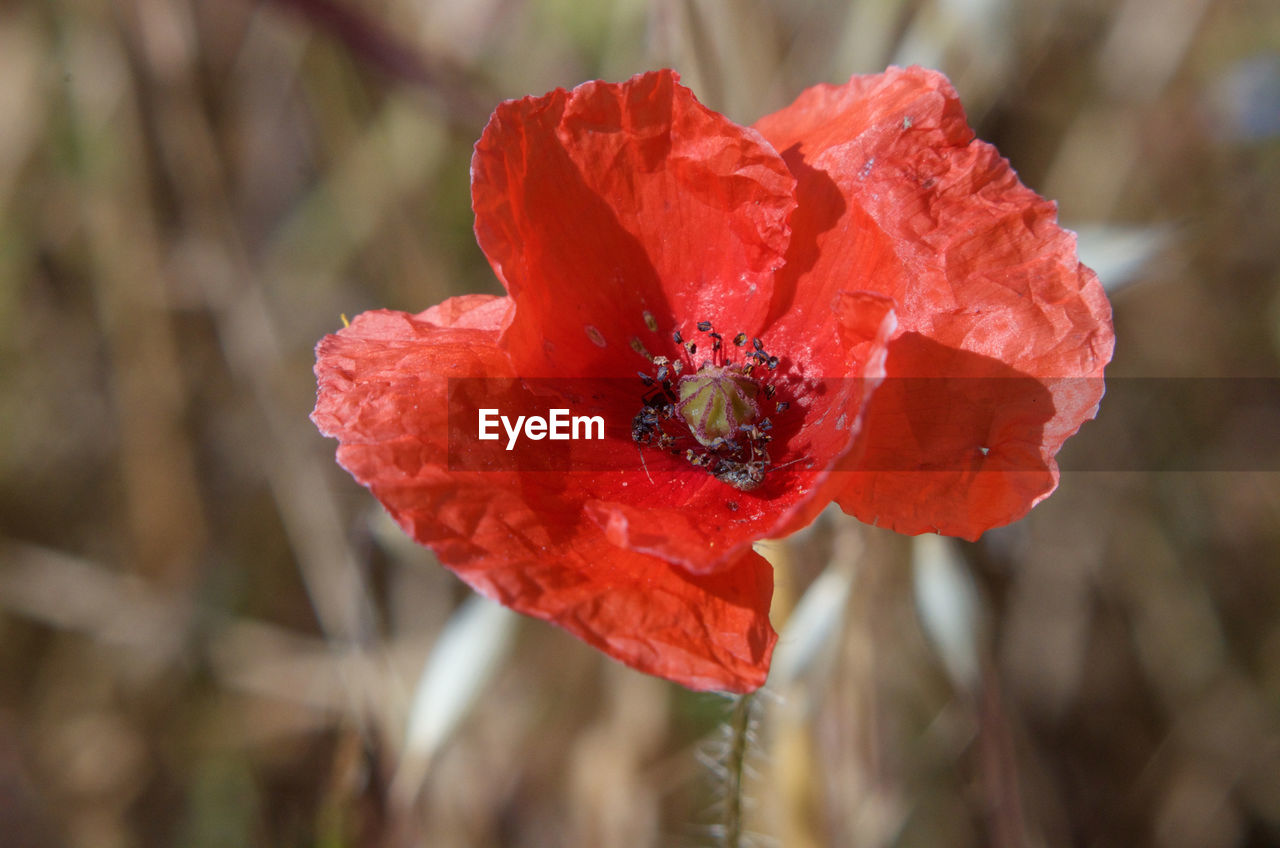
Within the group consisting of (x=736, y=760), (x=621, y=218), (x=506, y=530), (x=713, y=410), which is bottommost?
(x=736, y=760)

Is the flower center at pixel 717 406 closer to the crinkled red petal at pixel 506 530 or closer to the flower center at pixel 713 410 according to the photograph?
the flower center at pixel 713 410

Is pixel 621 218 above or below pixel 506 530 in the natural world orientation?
above

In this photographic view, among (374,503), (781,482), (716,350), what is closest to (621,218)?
(716,350)

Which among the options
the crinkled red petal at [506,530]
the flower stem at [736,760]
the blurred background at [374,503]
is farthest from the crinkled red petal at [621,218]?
the blurred background at [374,503]

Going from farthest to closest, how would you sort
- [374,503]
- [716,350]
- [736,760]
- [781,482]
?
[374,503], [716,350], [781,482], [736,760]

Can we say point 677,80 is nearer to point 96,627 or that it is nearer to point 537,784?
point 537,784

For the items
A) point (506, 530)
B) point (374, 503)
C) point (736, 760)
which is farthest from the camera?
point (374, 503)

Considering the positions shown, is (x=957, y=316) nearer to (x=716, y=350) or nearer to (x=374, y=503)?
(x=716, y=350)

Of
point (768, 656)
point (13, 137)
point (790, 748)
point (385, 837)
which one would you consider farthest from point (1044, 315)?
point (13, 137)
